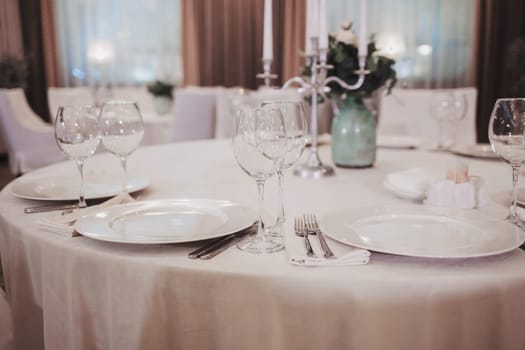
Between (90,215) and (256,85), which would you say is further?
(256,85)

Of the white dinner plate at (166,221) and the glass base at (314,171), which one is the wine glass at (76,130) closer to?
the white dinner plate at (166,221)

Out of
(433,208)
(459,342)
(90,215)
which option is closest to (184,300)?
(90,215)

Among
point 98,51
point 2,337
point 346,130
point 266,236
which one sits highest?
point 98,51

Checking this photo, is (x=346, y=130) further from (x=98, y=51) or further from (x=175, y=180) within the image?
(x=98, y=51)

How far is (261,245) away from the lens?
0.83 meters

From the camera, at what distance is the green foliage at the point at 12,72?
6371mm

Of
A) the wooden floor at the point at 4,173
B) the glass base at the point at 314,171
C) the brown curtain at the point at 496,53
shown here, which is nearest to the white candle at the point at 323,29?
the glass base at the point at 314,171

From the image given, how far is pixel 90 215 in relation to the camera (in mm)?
944

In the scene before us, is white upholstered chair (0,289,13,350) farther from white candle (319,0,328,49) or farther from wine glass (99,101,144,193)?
white candle (319,0,328,49)

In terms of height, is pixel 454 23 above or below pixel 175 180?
above

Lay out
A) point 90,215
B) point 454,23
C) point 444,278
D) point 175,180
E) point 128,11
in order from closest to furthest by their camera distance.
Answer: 1. point 444,278
2. point 90,215
3. point 175,180
4. point 454,23
5. point 128,11

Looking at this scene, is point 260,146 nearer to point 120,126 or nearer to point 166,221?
point 166,221

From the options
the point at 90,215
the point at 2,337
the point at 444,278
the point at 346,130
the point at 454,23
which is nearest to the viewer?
the point at 444,278

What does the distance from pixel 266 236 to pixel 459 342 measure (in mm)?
341
